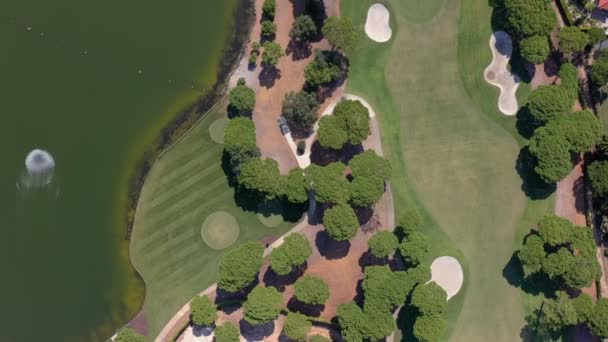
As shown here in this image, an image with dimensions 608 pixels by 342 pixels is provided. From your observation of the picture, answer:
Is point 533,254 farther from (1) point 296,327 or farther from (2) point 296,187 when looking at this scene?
(1) point 296,327

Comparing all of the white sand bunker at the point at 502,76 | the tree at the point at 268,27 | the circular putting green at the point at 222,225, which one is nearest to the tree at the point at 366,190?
the circular putting green at the point at 222,225

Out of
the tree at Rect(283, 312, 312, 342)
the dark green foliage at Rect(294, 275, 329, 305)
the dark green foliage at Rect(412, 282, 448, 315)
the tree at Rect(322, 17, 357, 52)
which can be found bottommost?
the tree at Rect(283, 312, 312, 342)

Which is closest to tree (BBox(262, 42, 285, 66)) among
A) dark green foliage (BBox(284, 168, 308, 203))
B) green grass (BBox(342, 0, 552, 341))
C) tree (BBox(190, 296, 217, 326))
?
green grass (BBox(342, 0, 552, 341))

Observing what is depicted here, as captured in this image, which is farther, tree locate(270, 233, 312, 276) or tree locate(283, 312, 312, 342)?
tree locate(283, 312, 312, 342)

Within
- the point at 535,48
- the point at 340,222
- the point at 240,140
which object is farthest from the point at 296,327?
the point at 535,48

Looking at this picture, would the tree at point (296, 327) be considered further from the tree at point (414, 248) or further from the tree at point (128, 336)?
the tree at point (128, 336)

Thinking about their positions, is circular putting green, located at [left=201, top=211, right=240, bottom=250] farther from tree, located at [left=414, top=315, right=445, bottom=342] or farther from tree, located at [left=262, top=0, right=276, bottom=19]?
tree, located at [left=262, top=0, right=276, bottom=19]

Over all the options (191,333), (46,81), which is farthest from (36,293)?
(46,81)
